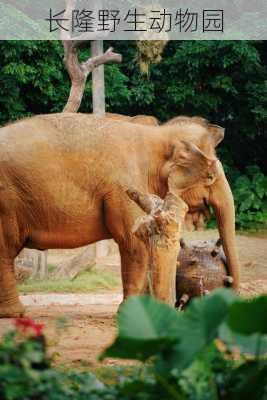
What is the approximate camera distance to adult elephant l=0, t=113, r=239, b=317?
805 centimetres

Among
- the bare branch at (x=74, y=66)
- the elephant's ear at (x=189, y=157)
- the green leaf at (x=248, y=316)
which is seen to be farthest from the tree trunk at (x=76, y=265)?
the green leaf at (x=248, y=316)

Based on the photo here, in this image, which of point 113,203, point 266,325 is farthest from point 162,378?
point 113,203

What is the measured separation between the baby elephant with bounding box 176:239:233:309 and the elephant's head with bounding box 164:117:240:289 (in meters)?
0.14

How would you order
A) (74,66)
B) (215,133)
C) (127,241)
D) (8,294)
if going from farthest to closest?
(74,66) → (215,133) → (8,294) → (127,241)

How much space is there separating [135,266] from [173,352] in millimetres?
5119

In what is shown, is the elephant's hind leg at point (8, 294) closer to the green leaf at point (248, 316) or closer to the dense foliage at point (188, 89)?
the green leaf at point (248, 316)

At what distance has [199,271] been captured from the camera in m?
8.87

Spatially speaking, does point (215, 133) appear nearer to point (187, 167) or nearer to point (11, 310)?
point (187, 167)

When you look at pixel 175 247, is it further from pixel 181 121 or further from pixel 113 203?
pixel 181 121

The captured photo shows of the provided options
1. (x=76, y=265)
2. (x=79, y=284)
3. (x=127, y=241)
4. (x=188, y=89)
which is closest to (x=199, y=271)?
(x=127, y=241)

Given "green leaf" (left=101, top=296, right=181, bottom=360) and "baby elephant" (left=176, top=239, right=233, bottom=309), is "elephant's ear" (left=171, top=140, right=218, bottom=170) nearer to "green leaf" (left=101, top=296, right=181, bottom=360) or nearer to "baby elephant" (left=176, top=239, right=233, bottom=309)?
"baby elephant" (left=176, top=239, right=233, bottom=309)

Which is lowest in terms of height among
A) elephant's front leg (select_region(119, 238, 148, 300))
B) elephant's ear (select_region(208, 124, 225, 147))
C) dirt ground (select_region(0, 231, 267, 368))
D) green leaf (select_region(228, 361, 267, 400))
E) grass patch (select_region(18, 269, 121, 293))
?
grass patch (select_region(18, 269, 121, 293))

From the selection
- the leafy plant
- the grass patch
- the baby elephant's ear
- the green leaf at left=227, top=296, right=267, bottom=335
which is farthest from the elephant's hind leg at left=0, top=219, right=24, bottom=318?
the green leaf at left=227, top=296, right=267, bottom=335

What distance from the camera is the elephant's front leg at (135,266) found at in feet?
26.2
